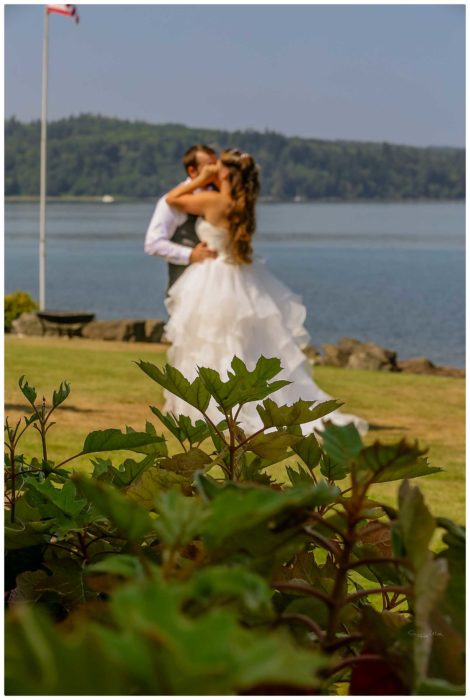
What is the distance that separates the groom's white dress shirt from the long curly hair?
0.54 metres

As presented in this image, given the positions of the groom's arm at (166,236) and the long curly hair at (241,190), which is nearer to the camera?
the long curly hair at (241,190)

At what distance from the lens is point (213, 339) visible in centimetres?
830

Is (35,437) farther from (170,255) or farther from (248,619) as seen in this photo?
(248,619)

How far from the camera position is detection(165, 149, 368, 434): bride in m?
8.17

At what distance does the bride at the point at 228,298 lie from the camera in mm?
8172

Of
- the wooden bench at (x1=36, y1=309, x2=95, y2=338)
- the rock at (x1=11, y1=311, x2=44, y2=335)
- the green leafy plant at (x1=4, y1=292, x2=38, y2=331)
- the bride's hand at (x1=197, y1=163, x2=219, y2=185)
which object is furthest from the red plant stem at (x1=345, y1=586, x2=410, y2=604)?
the green leafy plant at (x1=4, y1=292, x2=38, y2=331)

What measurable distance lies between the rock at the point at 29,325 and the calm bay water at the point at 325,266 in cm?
823

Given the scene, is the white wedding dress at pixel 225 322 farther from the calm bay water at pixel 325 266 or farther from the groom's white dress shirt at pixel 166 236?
the calm bay water at pixel 325 266

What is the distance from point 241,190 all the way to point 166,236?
993 millimetres

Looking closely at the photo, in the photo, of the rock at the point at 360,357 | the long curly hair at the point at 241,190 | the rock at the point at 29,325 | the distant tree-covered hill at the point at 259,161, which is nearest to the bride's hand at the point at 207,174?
the long curly hair at the point at 241,190

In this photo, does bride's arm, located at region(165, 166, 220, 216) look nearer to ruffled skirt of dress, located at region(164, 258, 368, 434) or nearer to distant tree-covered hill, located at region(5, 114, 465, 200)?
ruffled skirt of dress, located at region(164, 258, 368, 434)

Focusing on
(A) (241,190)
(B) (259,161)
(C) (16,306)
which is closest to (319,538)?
(A) (241,190)

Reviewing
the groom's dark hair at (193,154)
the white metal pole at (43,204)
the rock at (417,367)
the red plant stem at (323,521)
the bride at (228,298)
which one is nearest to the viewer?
the red plant stem at (323,521)

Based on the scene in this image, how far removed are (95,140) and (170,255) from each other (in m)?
57.8
